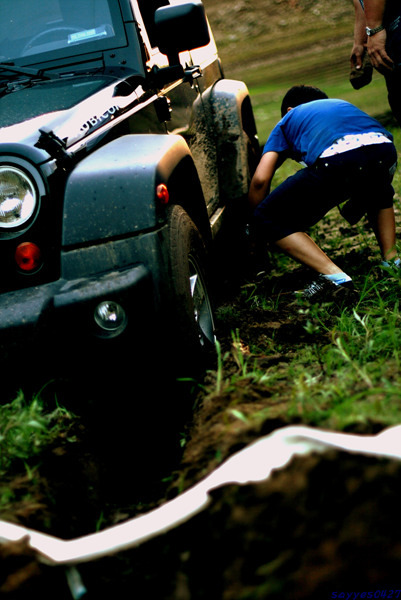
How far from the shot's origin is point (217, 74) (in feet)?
14.4

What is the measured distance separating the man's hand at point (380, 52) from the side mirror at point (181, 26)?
158cm

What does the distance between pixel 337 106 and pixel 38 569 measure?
117 inches

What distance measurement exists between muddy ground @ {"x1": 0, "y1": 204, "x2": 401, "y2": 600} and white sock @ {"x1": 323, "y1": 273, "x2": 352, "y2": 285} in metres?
0.95

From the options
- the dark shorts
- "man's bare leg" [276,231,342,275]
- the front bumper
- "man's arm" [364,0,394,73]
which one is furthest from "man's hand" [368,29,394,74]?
the front bumper

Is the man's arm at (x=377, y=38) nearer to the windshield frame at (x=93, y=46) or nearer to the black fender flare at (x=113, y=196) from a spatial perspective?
the windshield frame at (x=93, y=46)

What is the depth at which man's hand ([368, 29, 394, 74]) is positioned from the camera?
382cm

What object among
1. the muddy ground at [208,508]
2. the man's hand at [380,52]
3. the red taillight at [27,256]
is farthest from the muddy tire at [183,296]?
the man's hand at [380,52]

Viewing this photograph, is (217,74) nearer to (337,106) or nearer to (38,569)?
(337,106)

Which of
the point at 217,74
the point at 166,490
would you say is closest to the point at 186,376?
the point at 166,490

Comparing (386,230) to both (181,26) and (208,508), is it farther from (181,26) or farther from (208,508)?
(208,508)

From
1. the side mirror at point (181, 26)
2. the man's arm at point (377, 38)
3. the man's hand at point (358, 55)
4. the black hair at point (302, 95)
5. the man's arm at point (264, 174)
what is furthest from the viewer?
the man's hand at point (358, 55)

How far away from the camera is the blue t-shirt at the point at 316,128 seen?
10.9ft

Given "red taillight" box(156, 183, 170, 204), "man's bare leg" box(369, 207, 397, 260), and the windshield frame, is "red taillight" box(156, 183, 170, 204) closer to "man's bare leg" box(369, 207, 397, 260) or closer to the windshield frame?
the windshield frame

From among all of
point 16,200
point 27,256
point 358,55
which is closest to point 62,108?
point 16,200
